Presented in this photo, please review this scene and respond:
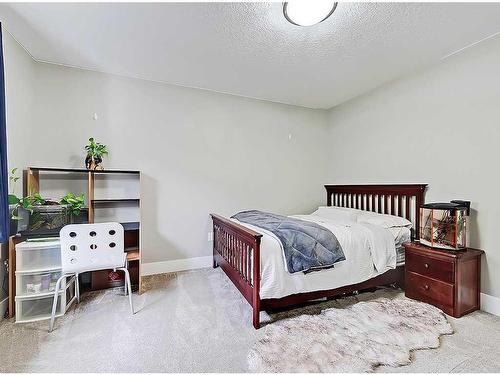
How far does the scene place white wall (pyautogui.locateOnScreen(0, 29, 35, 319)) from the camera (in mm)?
2195

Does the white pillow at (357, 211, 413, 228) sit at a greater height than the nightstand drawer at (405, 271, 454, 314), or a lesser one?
greater

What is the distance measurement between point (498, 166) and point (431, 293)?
4.33 feet

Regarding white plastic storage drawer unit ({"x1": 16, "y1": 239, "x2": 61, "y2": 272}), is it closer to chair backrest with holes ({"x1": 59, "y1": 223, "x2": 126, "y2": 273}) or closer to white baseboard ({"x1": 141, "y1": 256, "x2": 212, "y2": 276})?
chair backrest with holes ({"x1": 59, "y1": 223, "x2": 126, "y2": 273})

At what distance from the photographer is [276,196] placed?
4020mm

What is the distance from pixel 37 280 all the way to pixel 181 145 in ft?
6.88

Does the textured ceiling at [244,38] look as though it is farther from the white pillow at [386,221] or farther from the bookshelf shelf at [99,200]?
the white pillow at [386,221]

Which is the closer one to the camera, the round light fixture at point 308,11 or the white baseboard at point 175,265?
the round light fixture at point 308,11

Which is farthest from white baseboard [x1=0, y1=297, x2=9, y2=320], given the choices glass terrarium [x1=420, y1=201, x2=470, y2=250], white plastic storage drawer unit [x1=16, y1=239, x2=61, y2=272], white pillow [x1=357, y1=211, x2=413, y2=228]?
glass terrarium [x1=420, y1=201, x2=470, y2=250]

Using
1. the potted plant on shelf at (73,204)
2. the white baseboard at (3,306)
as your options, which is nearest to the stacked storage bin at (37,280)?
the white baseboard at (3,306)

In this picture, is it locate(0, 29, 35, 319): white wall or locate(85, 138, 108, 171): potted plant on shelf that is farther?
locate(85, 138, 108, 171): potted plant on shelf

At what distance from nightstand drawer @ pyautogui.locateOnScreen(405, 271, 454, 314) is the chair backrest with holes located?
2844mm

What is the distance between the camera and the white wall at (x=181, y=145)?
9.30 feet

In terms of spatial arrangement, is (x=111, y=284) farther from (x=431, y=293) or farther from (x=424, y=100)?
(x=424, y=100)

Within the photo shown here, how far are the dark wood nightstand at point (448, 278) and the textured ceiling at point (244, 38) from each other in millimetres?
2004
